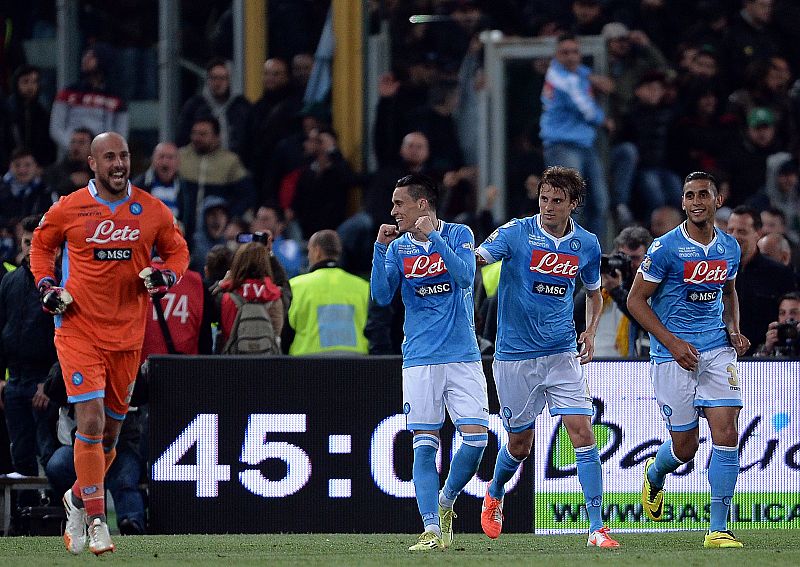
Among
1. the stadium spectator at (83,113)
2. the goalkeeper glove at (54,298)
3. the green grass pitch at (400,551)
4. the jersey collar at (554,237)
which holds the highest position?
the stadium spectator at (83,113)

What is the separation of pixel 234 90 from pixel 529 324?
27.0 ft

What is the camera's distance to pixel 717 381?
31.2 ft

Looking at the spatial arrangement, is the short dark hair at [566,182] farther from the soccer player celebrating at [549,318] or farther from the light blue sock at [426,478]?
the light blue sock at [426,478]

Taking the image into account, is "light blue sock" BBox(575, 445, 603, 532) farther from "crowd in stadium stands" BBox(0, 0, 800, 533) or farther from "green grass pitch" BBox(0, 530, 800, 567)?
"crowd in stadium stands" BBox(0, 0, 800, 533)

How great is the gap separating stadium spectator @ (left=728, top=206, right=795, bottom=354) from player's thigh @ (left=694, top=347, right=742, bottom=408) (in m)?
2.73

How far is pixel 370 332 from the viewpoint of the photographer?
12.1 metres

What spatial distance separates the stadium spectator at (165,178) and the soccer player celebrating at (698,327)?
6.79 metres

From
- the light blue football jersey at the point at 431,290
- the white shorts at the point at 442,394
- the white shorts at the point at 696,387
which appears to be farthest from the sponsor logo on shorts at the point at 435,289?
the white shorts at the point at 696,387

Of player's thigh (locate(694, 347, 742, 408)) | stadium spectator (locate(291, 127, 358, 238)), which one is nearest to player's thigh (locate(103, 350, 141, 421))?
player's thigh (locate(694, 347, 742, 408))

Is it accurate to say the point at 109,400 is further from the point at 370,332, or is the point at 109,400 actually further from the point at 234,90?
the point at 234,90

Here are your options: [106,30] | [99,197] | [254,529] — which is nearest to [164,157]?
[106,30]

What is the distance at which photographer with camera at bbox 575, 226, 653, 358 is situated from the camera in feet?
38.9

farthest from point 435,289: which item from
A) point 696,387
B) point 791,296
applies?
point 791,296

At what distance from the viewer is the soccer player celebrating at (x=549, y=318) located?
9.51 m
